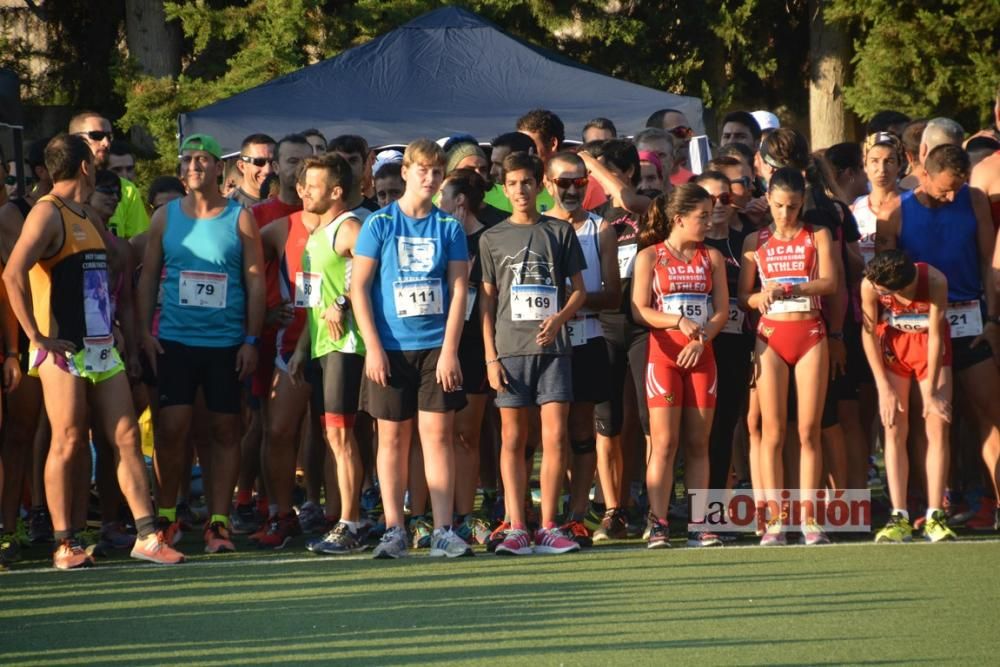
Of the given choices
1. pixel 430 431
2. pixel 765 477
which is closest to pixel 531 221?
pixel 430 431

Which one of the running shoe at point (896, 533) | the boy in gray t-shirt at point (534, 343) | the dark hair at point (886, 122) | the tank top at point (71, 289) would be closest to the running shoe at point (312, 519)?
the boy in gray t-shirt at point (534, 343)

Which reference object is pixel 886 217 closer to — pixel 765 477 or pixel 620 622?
pixel 765 477

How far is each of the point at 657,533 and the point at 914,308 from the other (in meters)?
1.73

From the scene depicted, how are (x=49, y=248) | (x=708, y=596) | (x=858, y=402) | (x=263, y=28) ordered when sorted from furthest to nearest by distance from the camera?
(x=263, y=28) → (x=858, y=402) → (x=49, y=248) → (x=708, y=596)

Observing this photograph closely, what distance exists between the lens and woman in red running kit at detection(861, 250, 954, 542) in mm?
8367

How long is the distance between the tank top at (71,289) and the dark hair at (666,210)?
107 inches

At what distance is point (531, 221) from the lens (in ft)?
27.2

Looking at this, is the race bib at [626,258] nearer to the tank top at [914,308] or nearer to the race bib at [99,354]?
the tank top at [914,308]

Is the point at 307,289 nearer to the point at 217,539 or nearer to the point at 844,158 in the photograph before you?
the point at 217,539

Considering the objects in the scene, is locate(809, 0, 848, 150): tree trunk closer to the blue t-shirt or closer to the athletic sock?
the blue t-shirt

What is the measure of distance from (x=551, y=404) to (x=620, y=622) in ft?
6.71

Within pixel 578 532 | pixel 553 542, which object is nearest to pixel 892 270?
pixel 578 532

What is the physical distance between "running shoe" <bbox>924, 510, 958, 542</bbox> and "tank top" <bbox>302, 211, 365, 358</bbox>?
292cm

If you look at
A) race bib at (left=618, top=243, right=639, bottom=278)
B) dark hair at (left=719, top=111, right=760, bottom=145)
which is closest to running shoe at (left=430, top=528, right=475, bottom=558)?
race bib at (left=618, top=243, right=639, bottom=278)
